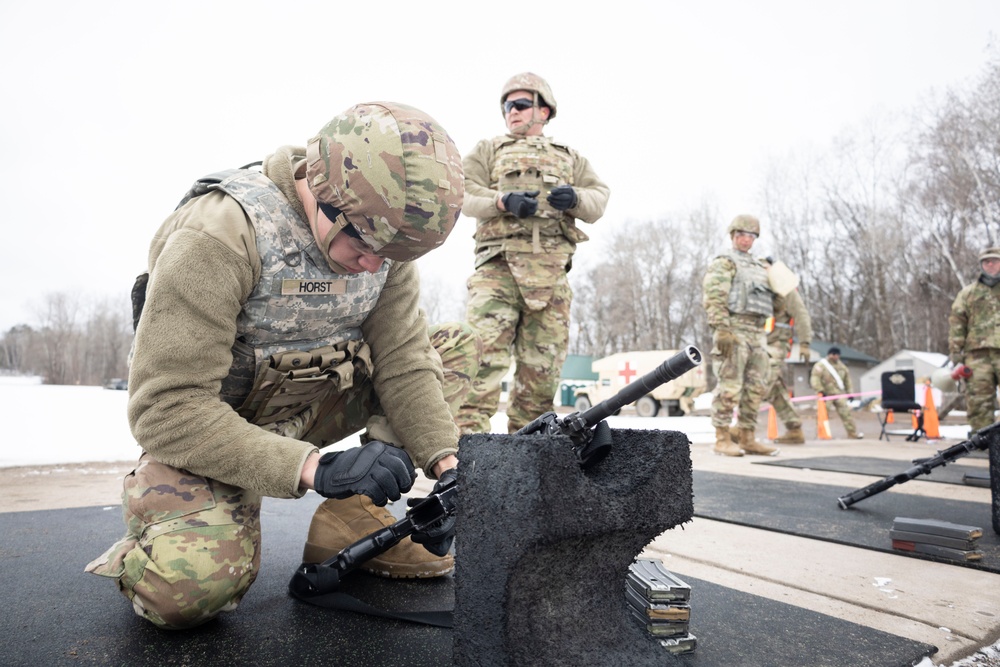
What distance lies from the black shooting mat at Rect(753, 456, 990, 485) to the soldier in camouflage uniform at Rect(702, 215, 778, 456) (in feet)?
2.28

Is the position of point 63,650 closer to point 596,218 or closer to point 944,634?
→ point 944,634

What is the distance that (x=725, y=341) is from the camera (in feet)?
20.5

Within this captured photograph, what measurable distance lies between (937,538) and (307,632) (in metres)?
2.15

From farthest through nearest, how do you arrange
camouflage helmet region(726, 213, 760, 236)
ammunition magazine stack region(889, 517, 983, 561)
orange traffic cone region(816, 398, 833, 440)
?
orange traffic cone region(816, 398, 833, 440) < camouflage helmet region(726, 213, 760, 236) < ammunition magazine stack region(889, 517, 983, 561)

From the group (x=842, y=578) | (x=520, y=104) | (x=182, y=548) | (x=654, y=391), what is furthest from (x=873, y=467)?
(x=654, y=391)

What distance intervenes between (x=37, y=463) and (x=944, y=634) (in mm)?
5087

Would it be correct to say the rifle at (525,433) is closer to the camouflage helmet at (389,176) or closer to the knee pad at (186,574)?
the knee pad at (186,574)

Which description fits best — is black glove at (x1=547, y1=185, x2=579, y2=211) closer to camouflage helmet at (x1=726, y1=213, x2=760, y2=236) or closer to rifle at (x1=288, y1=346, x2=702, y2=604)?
rifle at (x1=288, y1=346, x2=702, y2=604)

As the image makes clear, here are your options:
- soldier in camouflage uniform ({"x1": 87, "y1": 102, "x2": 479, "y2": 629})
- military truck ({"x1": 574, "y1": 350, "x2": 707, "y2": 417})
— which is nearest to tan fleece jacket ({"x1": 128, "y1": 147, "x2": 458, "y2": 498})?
soldier in camouflage uniform ({"x1": 87, "y1": 102, "x2": 479, "y2": 629})

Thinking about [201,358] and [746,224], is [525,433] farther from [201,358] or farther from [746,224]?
[746,224]

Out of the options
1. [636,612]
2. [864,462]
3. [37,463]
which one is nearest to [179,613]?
[636,612]

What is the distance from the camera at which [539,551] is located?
3.68ft

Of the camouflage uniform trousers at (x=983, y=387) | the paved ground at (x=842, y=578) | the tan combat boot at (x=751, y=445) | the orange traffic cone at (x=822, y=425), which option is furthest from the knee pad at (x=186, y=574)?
the orange traffic cone at (x=822, y=425)

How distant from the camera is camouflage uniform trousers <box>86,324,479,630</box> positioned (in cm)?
147
